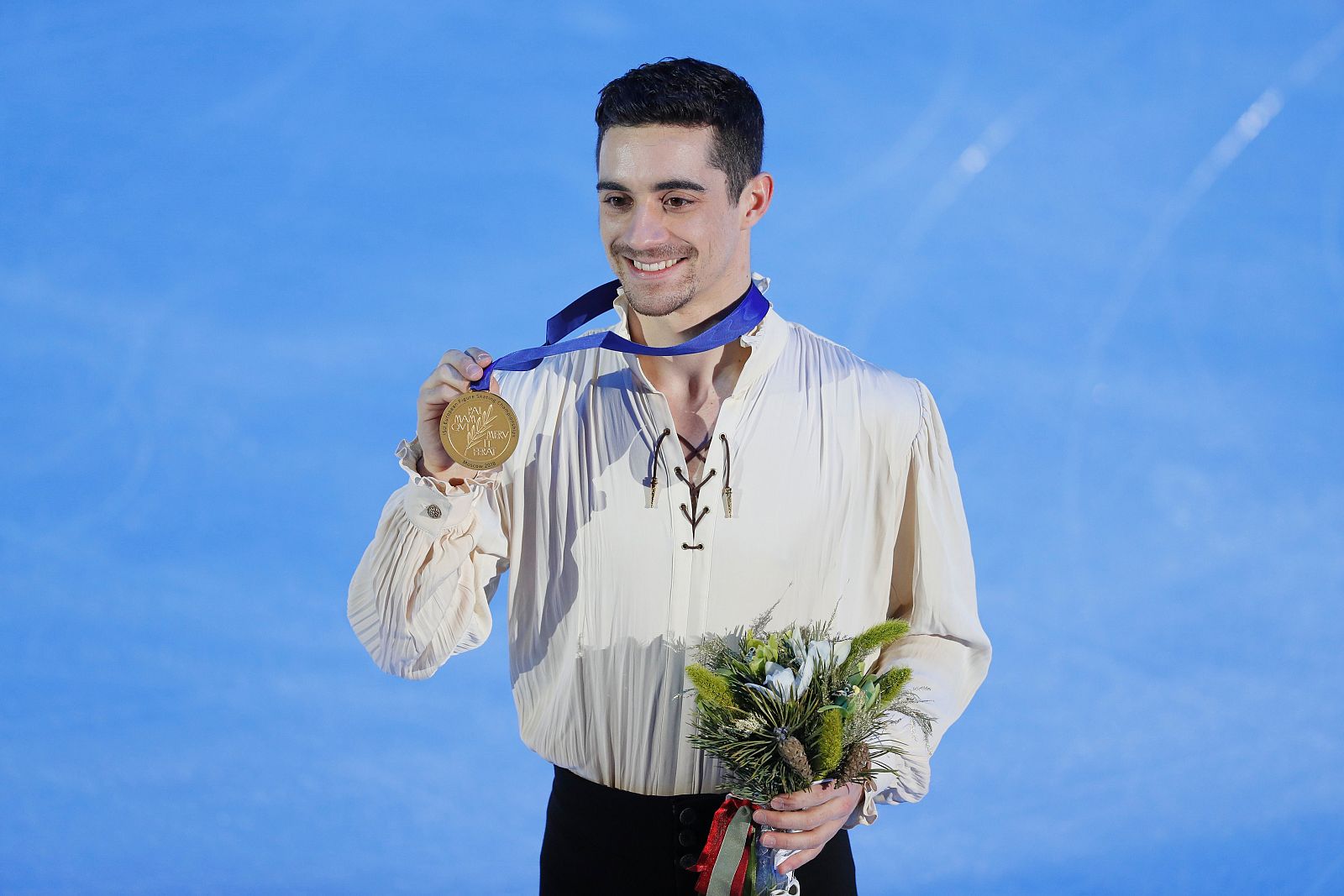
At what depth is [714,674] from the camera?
2215 millimetres

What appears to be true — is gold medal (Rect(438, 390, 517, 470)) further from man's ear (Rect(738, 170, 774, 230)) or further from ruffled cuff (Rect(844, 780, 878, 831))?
ruffled cuff (Rect(844, 780, 878, 831))

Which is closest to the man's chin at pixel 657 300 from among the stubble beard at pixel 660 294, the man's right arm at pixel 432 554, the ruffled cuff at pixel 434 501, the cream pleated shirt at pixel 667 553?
the stubble beard at pixel 660 294

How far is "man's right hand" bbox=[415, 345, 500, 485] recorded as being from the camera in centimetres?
234

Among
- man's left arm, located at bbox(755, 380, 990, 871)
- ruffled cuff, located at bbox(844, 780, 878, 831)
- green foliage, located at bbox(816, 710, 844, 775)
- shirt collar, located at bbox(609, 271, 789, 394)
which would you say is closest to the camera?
green foliage, located at bbox(816, 710, 844, 775)

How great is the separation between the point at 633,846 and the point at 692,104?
4.19ft

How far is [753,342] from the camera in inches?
103

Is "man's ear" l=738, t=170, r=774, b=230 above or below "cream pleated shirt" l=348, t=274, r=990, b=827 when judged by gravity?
above

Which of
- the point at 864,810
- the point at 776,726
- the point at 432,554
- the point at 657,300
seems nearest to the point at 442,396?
the point at 432,554

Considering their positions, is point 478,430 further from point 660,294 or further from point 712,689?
point 712,689

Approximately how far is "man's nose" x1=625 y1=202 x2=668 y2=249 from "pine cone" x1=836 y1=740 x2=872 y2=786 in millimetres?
900

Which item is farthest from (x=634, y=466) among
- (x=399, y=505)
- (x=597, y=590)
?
(x=399, y=505)

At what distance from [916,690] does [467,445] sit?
2.91 feet

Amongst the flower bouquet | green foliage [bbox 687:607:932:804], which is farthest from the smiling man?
green foliage [bbox 687:607:932:804]

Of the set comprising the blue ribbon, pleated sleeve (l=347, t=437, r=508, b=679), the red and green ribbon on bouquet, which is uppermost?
the blue ribbon
